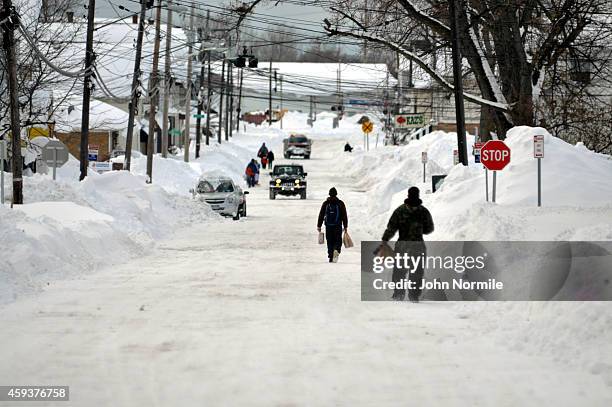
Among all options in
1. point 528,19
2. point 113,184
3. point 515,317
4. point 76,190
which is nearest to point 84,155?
point 113,184

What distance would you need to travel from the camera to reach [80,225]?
22.5 meters

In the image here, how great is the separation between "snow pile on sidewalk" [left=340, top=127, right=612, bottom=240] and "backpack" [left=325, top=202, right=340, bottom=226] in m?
2.24

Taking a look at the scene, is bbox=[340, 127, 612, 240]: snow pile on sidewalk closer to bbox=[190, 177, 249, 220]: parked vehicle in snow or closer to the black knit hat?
the black knit hat

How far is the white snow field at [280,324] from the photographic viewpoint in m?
9.10

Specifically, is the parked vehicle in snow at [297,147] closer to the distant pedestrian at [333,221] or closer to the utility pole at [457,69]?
the utility pole at [457,69]

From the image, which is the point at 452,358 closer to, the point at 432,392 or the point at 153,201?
the point at 432,392

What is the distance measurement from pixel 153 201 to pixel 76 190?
6.56m

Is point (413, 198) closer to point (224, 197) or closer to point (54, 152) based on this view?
point (54, 152)

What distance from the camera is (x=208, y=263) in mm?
21344

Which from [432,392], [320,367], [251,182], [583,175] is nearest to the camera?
[432,392]

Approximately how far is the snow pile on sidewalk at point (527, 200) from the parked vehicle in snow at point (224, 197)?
5.14 meters

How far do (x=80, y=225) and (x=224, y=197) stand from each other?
1704 cm

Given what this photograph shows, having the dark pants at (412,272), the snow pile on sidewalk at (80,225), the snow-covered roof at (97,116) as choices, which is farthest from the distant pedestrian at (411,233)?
the snow-covered roof at (97,116)

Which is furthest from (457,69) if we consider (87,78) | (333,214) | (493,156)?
(87,78)
